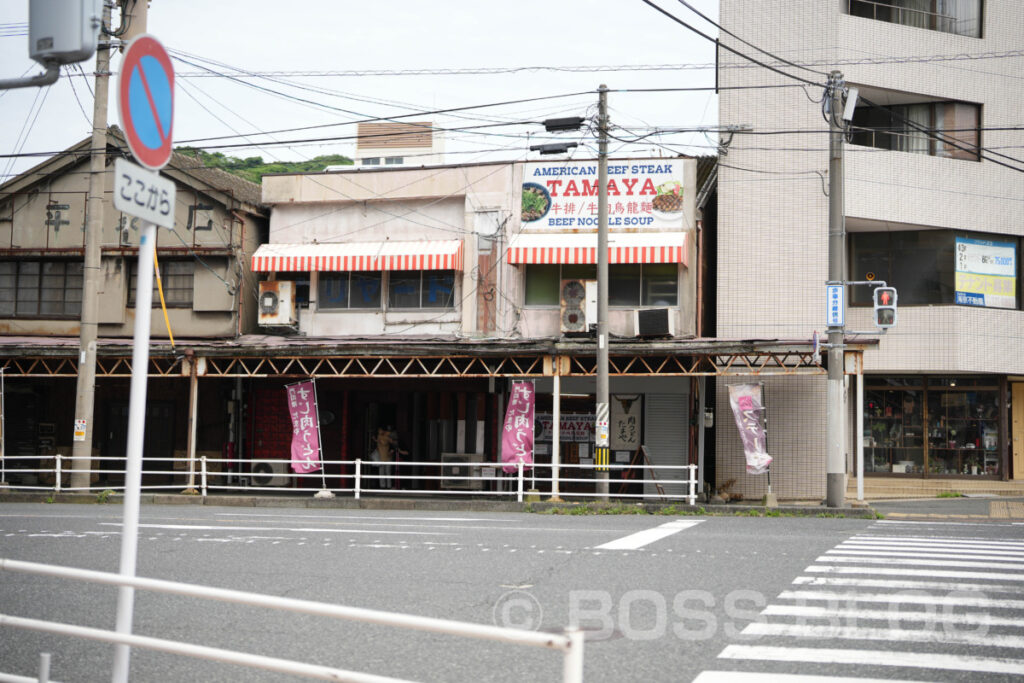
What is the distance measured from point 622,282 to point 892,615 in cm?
1674

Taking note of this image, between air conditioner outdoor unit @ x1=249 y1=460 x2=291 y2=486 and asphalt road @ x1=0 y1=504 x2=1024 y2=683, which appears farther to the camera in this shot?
air conditioner outdoor unit @ x1=249 y1=460 x2=291 y2=486

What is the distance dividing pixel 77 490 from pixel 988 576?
18833mm

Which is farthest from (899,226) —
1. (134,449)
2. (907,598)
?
(134,449)

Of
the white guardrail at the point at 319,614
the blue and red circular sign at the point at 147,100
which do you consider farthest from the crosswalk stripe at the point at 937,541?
the blue and red circular sign at the point at 147,100

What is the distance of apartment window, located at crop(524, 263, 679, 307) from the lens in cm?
2412

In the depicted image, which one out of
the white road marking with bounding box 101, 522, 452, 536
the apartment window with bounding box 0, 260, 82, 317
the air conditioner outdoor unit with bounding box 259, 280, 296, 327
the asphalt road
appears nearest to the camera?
the asphalt road

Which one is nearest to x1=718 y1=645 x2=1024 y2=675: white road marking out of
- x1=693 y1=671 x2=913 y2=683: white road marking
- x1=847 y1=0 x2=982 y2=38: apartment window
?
x1=693 y1=671 x2=913 y2=683: white road marking

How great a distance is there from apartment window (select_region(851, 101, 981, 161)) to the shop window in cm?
610

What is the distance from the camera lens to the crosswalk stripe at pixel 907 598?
8484 mm

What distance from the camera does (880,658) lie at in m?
6.75

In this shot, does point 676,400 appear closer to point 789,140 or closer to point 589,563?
point 789,140

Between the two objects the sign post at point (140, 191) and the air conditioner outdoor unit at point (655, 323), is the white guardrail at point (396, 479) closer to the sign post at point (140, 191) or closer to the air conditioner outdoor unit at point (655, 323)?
the air conditioner outdoor unit at point (655, 323)

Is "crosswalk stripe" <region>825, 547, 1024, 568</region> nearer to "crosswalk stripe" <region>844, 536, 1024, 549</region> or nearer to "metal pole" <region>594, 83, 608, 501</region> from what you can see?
"crosswalk stripe" <region>844, 536, 1024, 549</region>

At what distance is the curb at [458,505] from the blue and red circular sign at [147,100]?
15.5 m
